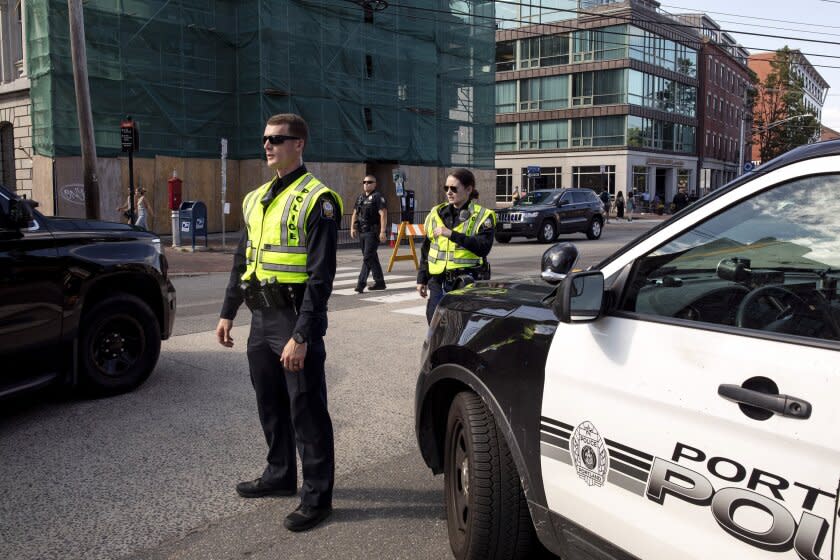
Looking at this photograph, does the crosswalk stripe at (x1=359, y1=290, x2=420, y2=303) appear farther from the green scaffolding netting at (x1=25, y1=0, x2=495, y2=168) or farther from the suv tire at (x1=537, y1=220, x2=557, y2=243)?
the green scaffolding netting at (x1=25, y1=0, x2=495, y2=168)

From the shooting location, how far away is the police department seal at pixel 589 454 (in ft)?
7.60

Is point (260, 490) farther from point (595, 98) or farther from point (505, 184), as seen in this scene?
point (505, 184)

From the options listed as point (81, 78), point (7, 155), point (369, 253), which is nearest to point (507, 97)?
point (7, 155)

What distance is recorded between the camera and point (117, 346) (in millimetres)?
5980

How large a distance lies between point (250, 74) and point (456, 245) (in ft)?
74.4

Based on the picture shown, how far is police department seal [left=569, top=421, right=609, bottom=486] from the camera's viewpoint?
2.32m

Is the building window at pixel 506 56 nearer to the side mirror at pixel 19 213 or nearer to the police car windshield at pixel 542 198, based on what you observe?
the police car windshield at pixel 542 198

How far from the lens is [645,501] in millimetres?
2168

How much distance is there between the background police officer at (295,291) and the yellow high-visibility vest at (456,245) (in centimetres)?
251

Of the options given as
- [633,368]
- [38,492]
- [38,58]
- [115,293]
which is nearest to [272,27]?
[38,58]

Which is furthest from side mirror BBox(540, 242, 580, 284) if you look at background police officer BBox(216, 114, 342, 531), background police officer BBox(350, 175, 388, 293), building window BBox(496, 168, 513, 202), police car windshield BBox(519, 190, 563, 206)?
building window BBox(496, 168, 513, 202)

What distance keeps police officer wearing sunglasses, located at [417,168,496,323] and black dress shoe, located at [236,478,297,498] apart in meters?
2.45

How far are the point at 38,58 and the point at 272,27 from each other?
7563 millimetres

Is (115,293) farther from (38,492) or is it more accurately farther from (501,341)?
(501,341)
